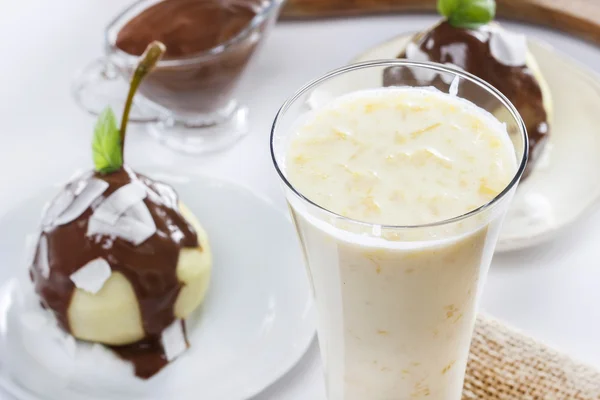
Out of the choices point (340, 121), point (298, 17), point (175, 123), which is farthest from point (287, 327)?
point (298, 17)

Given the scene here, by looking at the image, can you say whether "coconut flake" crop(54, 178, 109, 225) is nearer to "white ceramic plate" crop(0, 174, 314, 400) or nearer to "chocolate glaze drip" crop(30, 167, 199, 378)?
"chocolate glaze drip" crop(30, 167, 199, 378)

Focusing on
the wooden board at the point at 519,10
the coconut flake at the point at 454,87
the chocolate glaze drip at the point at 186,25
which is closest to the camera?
the coconut flake at the point at 454,87

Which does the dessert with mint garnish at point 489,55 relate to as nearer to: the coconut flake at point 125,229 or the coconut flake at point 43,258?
the coconut flake at point 125,229

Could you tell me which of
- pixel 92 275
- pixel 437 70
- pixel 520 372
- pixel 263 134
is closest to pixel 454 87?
pixel 437 70

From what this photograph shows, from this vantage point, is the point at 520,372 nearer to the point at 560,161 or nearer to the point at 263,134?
the point at 560,161

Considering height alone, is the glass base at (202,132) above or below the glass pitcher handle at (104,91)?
below

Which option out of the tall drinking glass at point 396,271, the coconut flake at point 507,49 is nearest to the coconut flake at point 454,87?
the tall drinking glass at point 396,271

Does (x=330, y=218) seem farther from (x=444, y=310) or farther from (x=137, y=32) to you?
(x=137, y=32)
